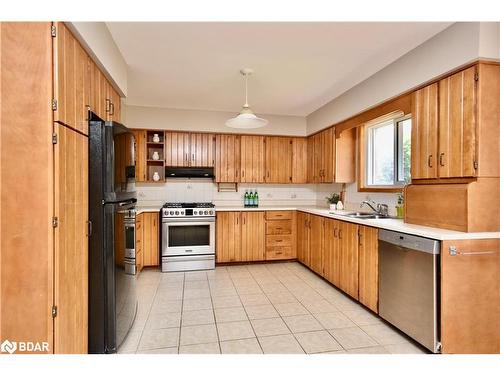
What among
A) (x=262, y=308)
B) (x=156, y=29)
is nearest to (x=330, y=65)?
(x=156, y=29)

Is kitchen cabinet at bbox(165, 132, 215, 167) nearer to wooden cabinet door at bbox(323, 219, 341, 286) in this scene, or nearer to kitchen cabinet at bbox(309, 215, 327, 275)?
kitchen cabinet at bbox(309, 215, 327, 275)

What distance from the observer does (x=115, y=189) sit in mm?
1902

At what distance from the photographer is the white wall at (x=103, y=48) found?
158 cm

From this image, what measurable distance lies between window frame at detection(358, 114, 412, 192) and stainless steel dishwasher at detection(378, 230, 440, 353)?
107 cm

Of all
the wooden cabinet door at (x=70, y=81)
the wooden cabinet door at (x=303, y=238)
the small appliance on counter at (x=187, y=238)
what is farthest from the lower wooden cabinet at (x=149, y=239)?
the wooden cabinet door at (x=70, y=81)

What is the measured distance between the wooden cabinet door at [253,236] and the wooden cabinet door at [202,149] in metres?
1.15

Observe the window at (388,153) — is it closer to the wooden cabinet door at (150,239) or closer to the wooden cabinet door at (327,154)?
the wooden cabinet door at (327,154)

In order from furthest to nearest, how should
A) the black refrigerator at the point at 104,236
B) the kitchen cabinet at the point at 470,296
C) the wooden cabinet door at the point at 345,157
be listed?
the wooden cabinet door at the point at 345,157
the kitchen cabinet at the point at 470,296
the black refrigerator at the point at 104,236

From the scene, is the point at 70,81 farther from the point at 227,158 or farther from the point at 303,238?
the point at 303,238

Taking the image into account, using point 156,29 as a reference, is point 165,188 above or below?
below

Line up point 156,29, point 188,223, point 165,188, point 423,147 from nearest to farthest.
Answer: point 156,29, point 423,147, point 188,223, point 165,188

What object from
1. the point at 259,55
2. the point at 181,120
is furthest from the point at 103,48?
the point at 181,120
